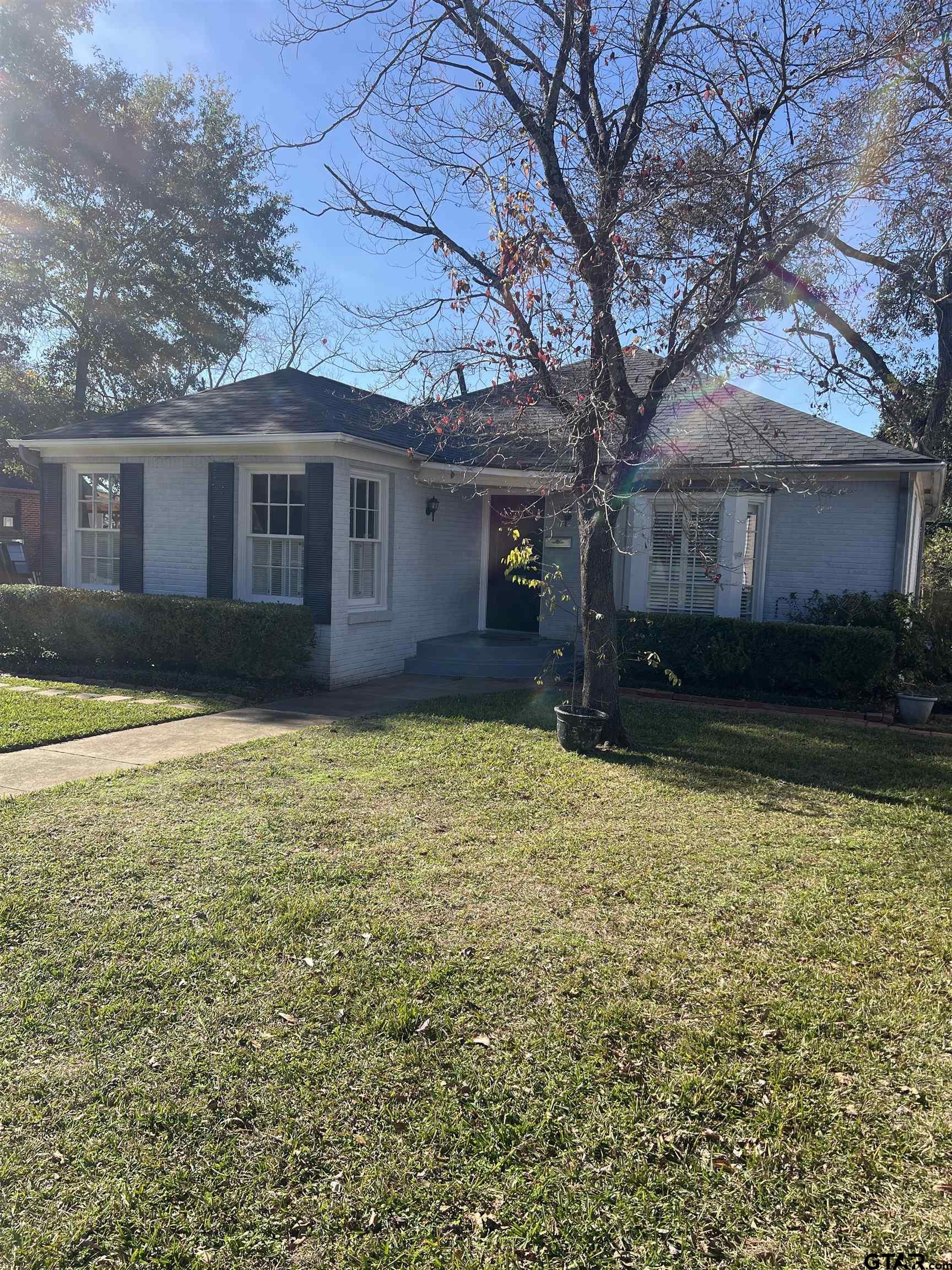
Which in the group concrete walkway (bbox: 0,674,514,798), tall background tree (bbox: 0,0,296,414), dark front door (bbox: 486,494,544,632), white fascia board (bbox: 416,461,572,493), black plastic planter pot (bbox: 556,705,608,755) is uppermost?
tall background tree (bbox: 0,0,296,414)

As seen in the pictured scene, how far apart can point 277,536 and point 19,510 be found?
22.9 m

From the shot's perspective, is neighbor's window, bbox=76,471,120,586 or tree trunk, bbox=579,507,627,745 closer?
tree trunk, bbox=579,507,627,745

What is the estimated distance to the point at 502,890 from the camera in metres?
4.52

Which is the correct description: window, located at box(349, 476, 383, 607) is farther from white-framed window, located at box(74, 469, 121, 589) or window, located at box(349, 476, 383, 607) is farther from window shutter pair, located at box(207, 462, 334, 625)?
white-framed window, located at box(74, 469, 121, 589)

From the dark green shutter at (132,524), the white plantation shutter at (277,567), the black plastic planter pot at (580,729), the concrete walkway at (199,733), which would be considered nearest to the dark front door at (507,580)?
the concrete walkway at (199,733)

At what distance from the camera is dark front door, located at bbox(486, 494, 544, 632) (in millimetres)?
14383

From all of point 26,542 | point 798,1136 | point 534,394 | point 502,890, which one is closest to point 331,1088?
point 798,1136

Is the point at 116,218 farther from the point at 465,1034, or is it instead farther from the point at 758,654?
the point at 465,1034

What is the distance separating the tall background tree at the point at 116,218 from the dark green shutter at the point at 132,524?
12093mm

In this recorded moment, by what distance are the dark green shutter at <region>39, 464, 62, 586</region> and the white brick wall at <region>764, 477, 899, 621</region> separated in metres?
10.6

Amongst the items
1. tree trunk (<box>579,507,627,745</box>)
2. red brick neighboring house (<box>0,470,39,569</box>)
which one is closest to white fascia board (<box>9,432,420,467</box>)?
tree trunk (<box>579,507,627,745</box>)

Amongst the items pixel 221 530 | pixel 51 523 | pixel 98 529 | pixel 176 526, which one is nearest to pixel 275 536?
pixel 221 530

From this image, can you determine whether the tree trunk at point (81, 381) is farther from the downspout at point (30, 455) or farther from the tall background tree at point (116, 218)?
the downspout at point (30, 455)

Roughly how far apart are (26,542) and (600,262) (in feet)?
85.2
